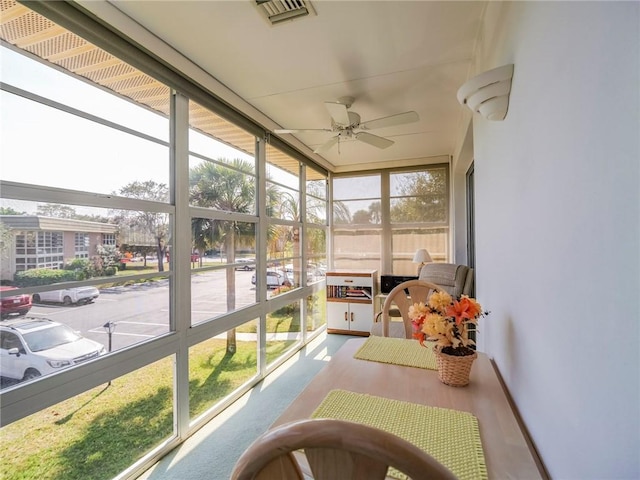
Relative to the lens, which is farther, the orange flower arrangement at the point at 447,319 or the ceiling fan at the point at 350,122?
the ceiling fan at the point at 350,122

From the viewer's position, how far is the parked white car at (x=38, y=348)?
131cm

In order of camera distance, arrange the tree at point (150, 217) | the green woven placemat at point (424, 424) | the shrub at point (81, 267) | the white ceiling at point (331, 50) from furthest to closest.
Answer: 1. the tree at point (150, 217)
2. the white ceiling at point (331, 50)
3. the shrub at point (81, 267)
4. the green woven placemat at point (424, 424)

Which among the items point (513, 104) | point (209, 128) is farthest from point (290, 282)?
point (513, 104)

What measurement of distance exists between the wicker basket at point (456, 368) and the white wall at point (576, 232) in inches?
6.4

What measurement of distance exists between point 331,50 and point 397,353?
194 centimetres

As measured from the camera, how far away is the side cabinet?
176 inches

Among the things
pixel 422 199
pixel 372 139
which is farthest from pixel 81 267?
pixel 422 199

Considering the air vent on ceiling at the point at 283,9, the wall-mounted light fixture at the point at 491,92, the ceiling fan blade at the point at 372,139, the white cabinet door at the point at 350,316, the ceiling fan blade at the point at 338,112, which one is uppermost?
the air vent on ceiling at the point at 283,9

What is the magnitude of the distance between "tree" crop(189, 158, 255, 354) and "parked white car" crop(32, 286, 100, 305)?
2.63 ft

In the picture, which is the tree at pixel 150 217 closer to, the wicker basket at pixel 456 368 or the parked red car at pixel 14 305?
the parked red car at pixel 14 305

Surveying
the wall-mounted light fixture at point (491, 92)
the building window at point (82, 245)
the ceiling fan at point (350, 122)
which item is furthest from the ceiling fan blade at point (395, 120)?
the building window at point (82, 245)

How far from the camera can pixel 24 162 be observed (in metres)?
1.36

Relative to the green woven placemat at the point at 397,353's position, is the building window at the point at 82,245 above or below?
above

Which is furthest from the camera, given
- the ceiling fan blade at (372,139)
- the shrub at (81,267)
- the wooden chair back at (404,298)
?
the ceiling fan blade at (372,139)
